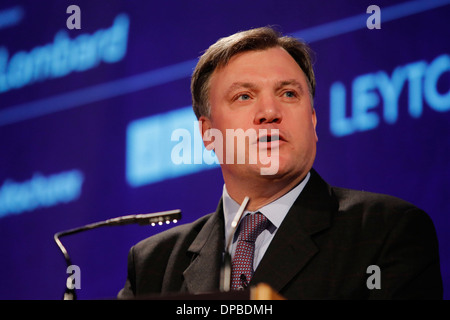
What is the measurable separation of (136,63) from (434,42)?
139 centimetres

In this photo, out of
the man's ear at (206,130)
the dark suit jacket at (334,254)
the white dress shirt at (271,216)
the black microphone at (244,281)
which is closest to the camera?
the dark suit jacket at (334,254)

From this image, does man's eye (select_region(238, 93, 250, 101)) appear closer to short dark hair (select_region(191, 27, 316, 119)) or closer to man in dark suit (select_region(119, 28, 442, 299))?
man in dark suit (select_region(119, 28, 442, 299))

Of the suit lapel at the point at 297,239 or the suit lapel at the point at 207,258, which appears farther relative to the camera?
the suit lapel at the point at 207,258

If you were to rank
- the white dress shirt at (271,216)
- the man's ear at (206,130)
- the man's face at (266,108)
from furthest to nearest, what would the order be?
1. the man's ear at (206,130)
2. the man's face at (266,108)
3. the white dress shirt at (271,216)

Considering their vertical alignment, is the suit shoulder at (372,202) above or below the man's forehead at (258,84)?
below

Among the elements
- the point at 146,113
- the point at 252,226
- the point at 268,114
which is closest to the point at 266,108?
the point at 268,114

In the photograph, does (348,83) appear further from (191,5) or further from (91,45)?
(91,45)

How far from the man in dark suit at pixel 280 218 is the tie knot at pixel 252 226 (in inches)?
0.4

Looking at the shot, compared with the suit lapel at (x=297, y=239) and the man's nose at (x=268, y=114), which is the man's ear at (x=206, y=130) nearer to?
the man's nose at (x=268, y=114)

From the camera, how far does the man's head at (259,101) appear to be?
2174 mm

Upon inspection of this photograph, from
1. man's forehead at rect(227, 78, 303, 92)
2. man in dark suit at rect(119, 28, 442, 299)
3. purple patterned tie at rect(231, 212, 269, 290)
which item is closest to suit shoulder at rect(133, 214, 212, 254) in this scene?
man in dark suit at rect(119, 28, 442, 299)

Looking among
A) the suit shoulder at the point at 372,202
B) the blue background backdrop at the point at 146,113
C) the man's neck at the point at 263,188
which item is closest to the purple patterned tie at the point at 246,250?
the man's neck at the point at 263,188

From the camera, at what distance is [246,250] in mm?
2041

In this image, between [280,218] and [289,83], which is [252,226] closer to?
[280,218]
